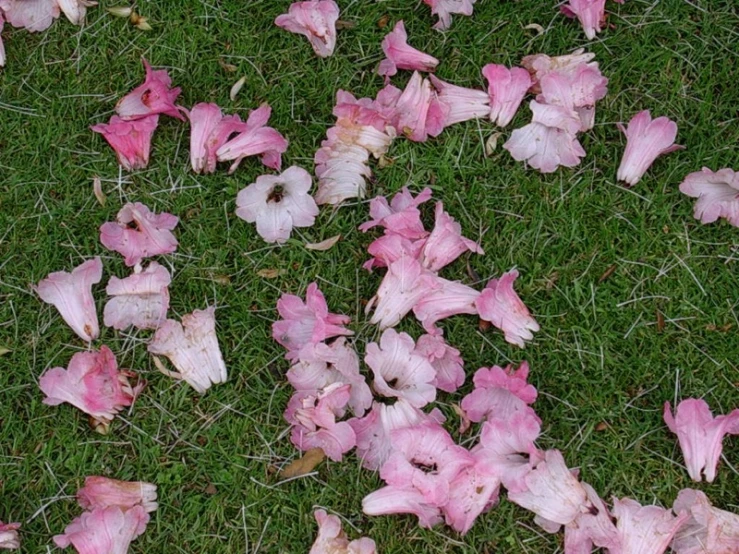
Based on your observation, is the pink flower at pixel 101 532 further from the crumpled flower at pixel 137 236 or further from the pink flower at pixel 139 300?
the crumpled flower at pixel 137 236

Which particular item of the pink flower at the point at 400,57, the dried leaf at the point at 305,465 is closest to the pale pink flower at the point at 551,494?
the dried leaf at the point at 305,465

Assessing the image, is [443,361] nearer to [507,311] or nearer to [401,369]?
[401,369]

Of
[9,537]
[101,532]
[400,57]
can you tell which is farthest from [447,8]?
[9,537]

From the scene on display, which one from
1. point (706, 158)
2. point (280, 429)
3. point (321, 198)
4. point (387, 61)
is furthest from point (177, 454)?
point (706, 158)

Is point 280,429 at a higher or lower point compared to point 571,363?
lower

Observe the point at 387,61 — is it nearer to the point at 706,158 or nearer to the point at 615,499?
A: the point at 706,158

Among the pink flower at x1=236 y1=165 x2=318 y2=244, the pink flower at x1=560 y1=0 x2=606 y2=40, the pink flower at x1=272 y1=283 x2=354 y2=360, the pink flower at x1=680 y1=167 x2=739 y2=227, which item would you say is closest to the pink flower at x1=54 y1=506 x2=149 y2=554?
the pink flower at x1=272 y1=283 x2=354 y2=360

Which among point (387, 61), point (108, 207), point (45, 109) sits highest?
point (387, 61)
